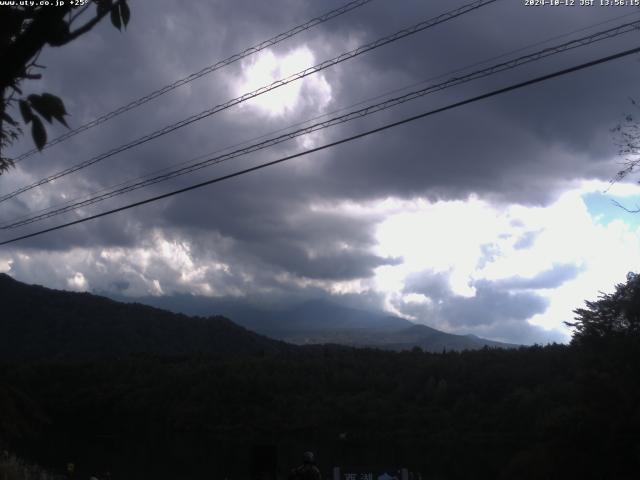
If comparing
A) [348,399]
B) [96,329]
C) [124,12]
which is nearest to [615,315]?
[124,12]

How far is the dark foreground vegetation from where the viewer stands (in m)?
52.8

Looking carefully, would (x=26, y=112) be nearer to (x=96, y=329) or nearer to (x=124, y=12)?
(x=124, y=12)

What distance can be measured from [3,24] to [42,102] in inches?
16.8

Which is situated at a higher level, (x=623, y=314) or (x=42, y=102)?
(x=623, y=314)

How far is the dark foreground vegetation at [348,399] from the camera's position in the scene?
5275 centimetres

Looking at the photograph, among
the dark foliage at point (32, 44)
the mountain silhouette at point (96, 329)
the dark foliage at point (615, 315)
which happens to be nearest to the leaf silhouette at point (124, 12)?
the dark foliage at point (32, 44)

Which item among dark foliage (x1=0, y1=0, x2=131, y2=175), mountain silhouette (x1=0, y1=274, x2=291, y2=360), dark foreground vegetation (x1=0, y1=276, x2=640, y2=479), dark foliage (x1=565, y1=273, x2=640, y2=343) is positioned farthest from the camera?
mountain silhouette (x1=0, y1=274, x2=291, y2=360)

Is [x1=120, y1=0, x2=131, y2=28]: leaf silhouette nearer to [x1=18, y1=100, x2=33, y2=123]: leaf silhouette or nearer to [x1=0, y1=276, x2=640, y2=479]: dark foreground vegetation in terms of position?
[x1=18, y1=100, x2=33, y2=123]: leaf silhouette

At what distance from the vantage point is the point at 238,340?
151125 millimetres

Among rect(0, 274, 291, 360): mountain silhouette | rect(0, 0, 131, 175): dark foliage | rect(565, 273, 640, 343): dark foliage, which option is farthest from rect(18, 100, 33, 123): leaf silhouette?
rect(0, 274, 291, 360): mountain silhouette

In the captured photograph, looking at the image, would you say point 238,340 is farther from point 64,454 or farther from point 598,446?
point 598,446

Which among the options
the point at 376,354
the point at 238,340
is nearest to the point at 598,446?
the point at 376,354

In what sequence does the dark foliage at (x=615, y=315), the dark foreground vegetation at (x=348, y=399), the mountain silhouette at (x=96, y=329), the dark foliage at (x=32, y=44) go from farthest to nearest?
the mountain silhouette at (x=96, y=329)
the dark foreground vegetation at (x=348, y=399)
the dark foliage at (x=615, y=315)
the dark foliage at (x=32, y=44)

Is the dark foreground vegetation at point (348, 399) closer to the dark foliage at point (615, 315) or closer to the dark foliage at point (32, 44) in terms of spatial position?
the dark foliage at point (615, 315)
